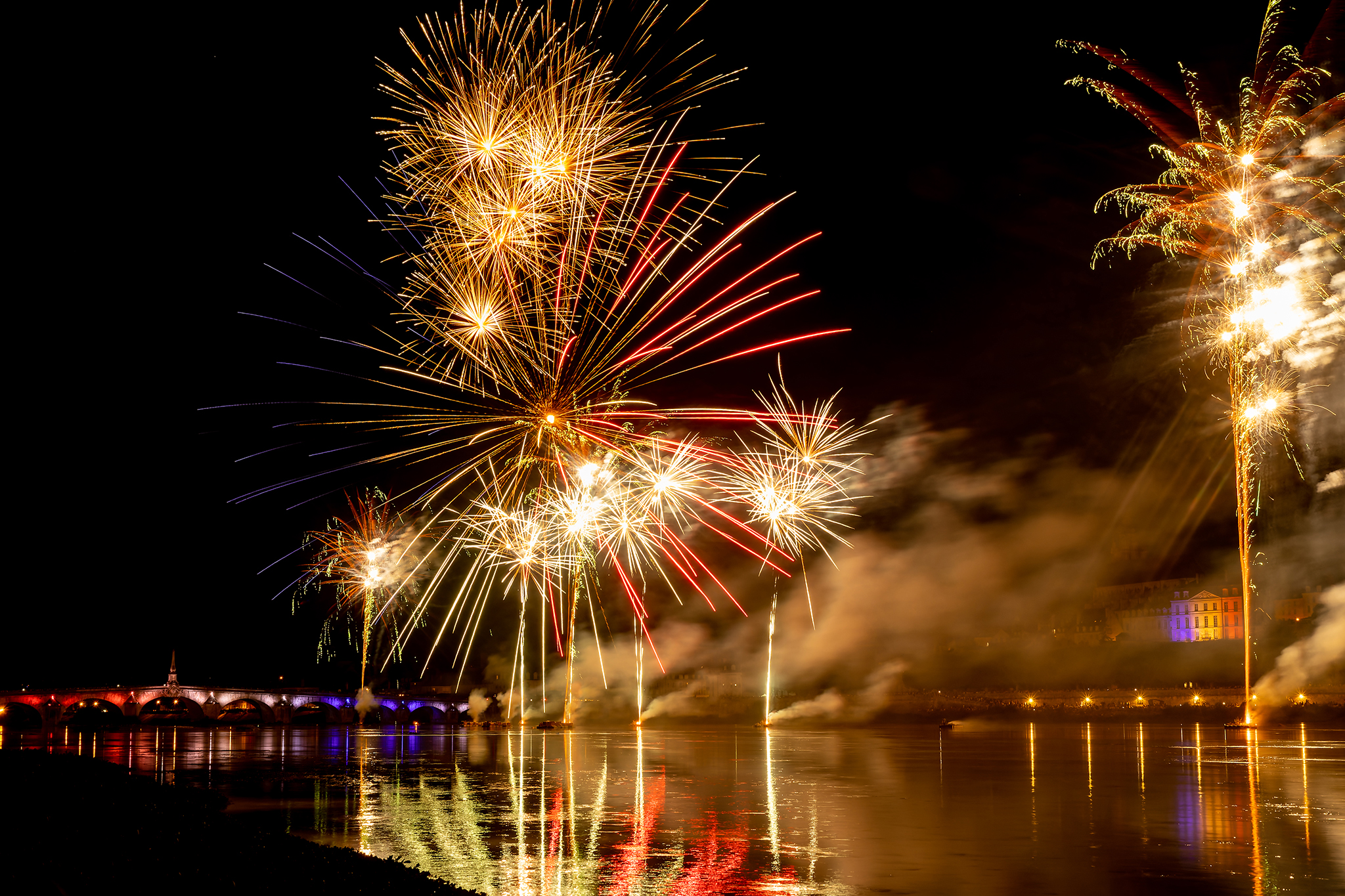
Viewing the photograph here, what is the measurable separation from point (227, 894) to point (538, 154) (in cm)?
A: 1522

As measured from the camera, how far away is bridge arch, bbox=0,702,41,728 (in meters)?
132

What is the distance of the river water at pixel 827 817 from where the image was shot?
43.9ft

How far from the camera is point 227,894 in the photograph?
972cm

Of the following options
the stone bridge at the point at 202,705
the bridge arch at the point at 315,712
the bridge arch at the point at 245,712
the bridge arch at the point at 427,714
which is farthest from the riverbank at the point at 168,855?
the bridge arch at the point at 315,712

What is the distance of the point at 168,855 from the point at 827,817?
37.8 ft

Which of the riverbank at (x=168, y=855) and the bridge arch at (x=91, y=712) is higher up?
the riverbank at (x=168, y=855)

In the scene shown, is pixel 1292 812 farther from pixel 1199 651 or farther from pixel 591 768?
pixel 1199 651

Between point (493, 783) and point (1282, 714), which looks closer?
point (493, 783)

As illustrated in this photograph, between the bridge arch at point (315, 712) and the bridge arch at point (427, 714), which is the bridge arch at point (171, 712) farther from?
the bridge arch at point (427, 714)

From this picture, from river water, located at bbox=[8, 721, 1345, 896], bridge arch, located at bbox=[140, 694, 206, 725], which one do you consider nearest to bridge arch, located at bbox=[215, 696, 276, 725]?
bridge arch, located at bbox=[140, 694, 206, 725]

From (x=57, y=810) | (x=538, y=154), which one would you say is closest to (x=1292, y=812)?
(x=538, y=154)

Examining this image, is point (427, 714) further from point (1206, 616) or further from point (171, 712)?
point (1206, 616)

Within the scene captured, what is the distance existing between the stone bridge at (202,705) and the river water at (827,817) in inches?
3952

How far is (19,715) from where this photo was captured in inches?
5472
